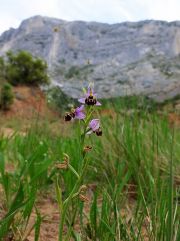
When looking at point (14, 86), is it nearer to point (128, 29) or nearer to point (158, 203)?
point (158, 203)

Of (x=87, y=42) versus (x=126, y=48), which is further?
(x=87, y=42)

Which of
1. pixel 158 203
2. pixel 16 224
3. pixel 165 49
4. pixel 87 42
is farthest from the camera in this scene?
pixel 87 42

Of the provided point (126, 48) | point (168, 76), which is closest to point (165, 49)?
point (126, 48)

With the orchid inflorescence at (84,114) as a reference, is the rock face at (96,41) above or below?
above

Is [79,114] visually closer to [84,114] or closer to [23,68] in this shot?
[84,114]

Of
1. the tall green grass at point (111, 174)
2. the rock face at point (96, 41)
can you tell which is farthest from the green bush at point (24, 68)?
the tall green grass at point (111, 174)

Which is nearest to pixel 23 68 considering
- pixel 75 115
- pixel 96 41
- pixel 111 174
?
pixel 111 174

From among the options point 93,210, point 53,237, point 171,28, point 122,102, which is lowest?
point 53,237

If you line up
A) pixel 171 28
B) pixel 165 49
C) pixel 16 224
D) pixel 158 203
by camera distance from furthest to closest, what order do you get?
pixel 171 28 < pixel 165 49 < pixel 16 224 < pixel 158 203

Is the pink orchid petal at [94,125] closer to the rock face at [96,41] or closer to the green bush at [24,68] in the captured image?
the green bush at [24,68]
